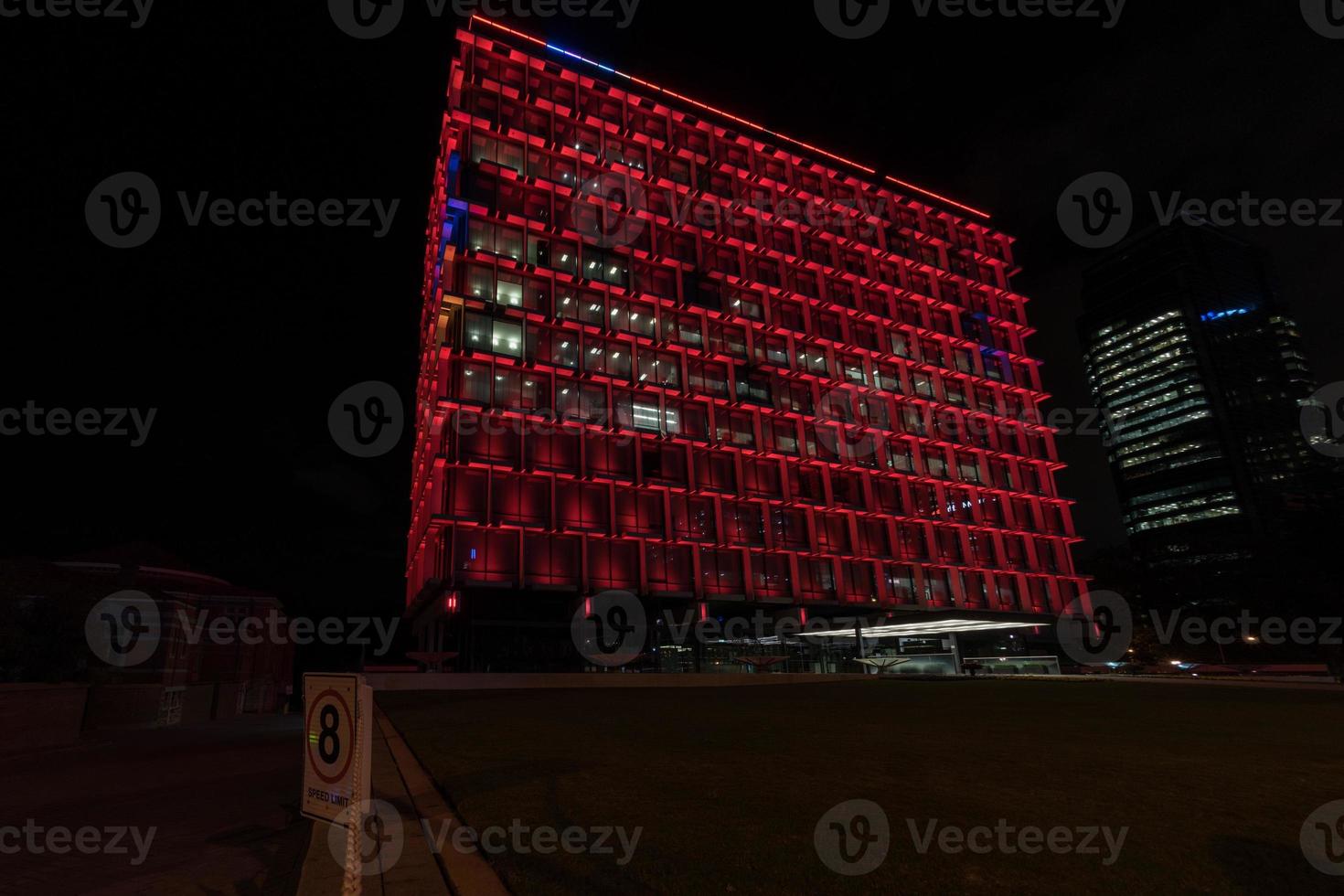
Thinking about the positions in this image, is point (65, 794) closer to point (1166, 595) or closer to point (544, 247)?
point (544, 247)

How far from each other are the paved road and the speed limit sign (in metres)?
2.11

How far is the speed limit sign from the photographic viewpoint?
448 cm

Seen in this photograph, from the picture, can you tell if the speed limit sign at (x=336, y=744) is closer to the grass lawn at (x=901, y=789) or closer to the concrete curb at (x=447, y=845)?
the concrete curb at (x=447, y=845)

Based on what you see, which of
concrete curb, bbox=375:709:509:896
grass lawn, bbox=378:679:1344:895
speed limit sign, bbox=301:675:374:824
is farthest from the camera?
grass lawn, bbox=378:679:1344:895

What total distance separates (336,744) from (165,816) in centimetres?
721

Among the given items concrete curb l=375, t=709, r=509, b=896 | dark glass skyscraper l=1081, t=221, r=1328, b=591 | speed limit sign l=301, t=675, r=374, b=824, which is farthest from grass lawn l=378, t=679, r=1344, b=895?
dark glass skyscraper l=1081, t=221, r=1328, b=591

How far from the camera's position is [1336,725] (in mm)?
15664

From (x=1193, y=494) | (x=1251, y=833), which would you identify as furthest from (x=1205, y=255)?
(x=1251, y=833)

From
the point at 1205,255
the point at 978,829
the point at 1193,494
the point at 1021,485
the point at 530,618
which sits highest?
the point at 1205,255

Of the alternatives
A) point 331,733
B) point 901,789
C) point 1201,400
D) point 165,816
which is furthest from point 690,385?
point 1201,400

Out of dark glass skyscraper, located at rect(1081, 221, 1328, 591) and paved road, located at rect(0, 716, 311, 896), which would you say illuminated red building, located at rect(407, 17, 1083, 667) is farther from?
dark glass skyscraper, located at rect(1081, 221, 1328, 591)

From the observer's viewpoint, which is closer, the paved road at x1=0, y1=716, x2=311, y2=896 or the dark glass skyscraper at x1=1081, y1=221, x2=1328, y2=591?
the paved road at x1=0, y1=716, x2=311, y2=896

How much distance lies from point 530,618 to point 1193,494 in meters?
191

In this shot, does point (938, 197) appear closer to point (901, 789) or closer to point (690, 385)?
point (690, 385)
